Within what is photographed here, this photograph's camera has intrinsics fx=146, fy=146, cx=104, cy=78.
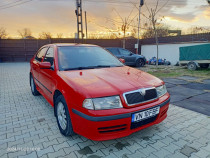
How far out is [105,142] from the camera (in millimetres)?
2301

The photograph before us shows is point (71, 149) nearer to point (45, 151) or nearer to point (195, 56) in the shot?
point (45, 151)

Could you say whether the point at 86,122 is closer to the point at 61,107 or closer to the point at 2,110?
the point at 61,107

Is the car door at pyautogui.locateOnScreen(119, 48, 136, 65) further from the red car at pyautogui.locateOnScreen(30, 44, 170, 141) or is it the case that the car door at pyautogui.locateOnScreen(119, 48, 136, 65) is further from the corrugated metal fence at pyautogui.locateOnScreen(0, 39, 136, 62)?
the red car at pyautogui.locateOnScreen(30, 44, 170, 141)

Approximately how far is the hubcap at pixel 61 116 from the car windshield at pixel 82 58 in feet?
2.20

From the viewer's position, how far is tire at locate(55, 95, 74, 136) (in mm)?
2238

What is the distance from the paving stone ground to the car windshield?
1.23 meters

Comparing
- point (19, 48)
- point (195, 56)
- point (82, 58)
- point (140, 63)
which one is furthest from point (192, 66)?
point (19, 48)

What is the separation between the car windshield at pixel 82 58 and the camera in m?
2.82

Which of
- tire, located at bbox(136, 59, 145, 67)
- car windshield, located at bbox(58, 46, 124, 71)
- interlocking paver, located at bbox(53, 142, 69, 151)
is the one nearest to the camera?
interlocking paver, located at bbox(53, 142, 69, 151)

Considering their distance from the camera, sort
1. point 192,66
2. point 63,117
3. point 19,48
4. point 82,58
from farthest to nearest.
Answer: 1. point 19,48
2. point 192,66
3. point 82,58
4. point 63,117

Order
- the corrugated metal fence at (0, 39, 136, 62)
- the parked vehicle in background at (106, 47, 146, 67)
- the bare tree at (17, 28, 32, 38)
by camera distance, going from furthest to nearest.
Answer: the bare tree at (17, 28, 32, 38) → the corrugated metal fence at (0, 39, 136, 62) → the parked vehicle in background at (106, 47, 146, 67)

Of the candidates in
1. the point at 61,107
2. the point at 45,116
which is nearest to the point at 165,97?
the point at 61,107

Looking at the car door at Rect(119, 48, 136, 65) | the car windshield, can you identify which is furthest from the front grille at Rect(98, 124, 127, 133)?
the car door at Rect(119, 48, 136, 65)

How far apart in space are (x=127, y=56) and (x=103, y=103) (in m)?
9.59
